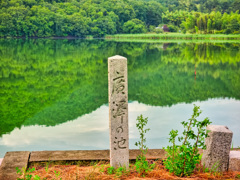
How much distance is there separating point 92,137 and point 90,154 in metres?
3.19

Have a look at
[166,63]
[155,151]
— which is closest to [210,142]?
[155,151]

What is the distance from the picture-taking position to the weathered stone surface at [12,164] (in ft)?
11.8

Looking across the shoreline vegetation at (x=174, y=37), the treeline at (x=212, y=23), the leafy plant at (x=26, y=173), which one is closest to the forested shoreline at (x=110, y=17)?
the treeline at (x=212, y=23)

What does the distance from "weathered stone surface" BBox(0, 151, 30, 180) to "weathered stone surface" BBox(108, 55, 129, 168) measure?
96 centimetres

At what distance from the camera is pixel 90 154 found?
411cm

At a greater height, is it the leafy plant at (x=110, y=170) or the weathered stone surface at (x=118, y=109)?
the weathered stone surface at (x=118, y=109)

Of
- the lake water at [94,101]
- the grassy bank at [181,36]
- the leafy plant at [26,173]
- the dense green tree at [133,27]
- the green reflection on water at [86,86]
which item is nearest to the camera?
the leafy plant at [26,173]

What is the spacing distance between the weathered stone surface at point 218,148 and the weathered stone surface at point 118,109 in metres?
0.81

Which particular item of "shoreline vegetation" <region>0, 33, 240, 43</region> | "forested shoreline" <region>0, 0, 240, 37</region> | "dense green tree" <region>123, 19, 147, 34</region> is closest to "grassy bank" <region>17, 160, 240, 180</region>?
"shoreline vegetation" <region>0, 33, 240, 43</region>

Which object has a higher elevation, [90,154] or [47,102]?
[90,154]

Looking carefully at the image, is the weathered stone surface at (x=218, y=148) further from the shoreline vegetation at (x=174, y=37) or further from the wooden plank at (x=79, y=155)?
the shoreline vegetation at (x=174, y=37)

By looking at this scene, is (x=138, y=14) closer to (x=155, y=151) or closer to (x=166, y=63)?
(x=166, y=63)

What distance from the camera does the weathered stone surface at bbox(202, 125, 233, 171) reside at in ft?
11.6

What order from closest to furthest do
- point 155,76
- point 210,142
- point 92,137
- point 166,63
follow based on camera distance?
point 210,142, point 92,137, point 155,76, point 166,63
